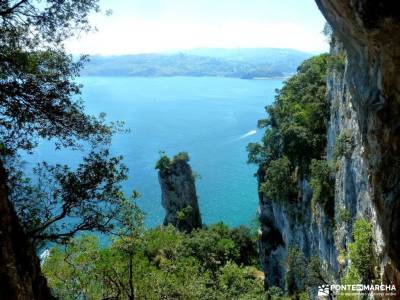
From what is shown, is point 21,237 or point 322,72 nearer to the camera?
point 21,237

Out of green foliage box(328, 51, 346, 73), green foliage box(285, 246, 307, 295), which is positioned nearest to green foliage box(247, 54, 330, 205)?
green foliage box(285, 246, 307, 295)

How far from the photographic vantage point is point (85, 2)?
9.62m

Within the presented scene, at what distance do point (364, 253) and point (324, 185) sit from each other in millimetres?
9676

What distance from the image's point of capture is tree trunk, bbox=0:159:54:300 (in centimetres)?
680

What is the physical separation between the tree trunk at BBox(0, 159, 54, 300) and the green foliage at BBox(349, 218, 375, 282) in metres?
10.9

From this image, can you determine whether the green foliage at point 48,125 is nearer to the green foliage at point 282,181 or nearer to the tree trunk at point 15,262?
the tree trunk at point 15,262

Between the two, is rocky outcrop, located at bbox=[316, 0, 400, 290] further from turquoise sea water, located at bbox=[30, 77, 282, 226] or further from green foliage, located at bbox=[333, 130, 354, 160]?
turquoise sea water, located at bbox=[30, 77, 282, 226]

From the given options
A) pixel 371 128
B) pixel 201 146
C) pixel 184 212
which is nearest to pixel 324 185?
pixel 371 128

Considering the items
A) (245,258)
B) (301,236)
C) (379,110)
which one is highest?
(379,110)

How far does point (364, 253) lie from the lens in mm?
15492

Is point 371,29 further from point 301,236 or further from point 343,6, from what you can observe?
point 301,236

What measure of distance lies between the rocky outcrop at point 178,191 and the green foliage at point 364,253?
1585 inches

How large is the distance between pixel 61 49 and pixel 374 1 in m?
6.67

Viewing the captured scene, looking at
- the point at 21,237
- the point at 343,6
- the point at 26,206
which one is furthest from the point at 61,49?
the point at 343,6
